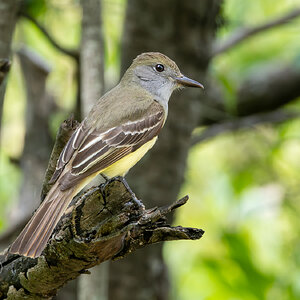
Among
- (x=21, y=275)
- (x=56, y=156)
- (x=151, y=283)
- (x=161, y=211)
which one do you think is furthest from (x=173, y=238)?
(x=151, y=283)

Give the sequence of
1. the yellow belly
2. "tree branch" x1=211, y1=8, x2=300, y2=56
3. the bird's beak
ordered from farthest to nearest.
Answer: "tree branch" x1=211, y1=8, x2=300, y2=56 → the bird's beak → the yellow belly

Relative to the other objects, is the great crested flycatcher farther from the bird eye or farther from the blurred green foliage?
the blurred green foliage

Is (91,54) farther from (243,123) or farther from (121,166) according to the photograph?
(243,123)

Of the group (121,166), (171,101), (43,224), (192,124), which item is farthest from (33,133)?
(43,224)

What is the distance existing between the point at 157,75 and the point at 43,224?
2.68m

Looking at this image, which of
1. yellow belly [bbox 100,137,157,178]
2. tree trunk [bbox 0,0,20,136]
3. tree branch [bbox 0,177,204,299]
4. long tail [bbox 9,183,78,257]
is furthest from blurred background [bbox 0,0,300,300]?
tree branch [bbox 0,177,204,299]

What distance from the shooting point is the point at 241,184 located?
25.6 feet

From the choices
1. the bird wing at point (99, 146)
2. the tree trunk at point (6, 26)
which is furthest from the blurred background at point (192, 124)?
the bird wing at point (99, 146)

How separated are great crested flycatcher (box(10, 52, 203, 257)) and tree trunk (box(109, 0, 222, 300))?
1.00 metres

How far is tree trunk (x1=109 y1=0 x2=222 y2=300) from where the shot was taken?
6.84 metres

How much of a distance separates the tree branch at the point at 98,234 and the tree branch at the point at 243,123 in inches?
168

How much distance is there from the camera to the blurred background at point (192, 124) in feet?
21.8

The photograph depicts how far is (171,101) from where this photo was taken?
697 cm

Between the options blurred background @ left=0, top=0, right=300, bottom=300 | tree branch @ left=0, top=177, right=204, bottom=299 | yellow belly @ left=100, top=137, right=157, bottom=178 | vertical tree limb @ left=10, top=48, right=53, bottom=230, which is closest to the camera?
tree branch @ left=0, top=177, right=204, bottom=299
